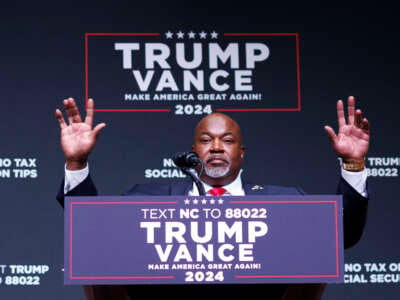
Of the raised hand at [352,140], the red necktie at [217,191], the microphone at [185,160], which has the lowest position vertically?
the red necktie at [217,191]

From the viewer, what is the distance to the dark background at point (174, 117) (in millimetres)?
4828

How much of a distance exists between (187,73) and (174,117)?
243 mm

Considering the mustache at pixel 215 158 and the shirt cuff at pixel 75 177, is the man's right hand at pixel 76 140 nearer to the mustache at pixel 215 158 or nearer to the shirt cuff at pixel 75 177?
the shirt cuff at pixel 75 177

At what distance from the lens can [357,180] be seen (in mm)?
3287

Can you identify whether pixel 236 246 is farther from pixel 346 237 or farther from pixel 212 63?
pixel 212 63

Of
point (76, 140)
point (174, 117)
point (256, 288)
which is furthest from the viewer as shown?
point (174, 117)

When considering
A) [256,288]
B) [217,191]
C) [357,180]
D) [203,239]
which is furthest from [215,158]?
[203,239]

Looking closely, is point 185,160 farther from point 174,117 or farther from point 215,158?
point 174,117

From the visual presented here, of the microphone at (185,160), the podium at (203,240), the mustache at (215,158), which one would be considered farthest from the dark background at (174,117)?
the podium at (203,240)

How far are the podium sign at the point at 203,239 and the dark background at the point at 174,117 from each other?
2.00 m

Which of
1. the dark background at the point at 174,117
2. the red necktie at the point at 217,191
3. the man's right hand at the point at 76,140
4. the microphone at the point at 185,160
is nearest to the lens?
the microphone at the point at 185,160

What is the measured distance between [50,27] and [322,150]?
159cm

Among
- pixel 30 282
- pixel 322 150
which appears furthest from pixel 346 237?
pixel 30 282

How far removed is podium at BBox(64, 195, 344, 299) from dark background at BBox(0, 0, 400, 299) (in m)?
2.00
